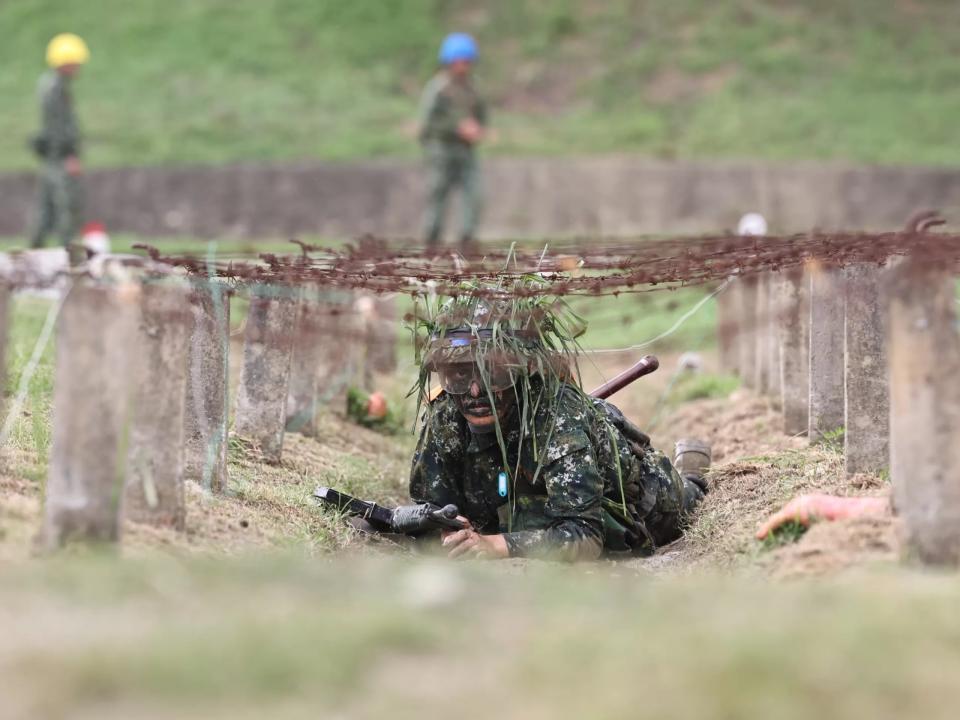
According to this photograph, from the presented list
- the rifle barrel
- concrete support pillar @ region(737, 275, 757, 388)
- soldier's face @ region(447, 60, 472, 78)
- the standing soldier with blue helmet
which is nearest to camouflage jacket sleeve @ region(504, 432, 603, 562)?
the rifle barrel

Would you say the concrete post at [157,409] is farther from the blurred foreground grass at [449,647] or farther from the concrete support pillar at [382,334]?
the concrete support pillar at [382,334]

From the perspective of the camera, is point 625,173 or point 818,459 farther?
point 625,173

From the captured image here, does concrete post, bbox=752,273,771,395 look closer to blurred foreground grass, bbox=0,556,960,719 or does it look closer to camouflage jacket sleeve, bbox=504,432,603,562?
camouflage jacket sleeve, bbox=504,432,603,562

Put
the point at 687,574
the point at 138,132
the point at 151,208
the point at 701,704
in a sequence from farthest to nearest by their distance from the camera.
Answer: the point at 138,132 → the point at 151,208 → the point at 687,574 → the point at 701,704

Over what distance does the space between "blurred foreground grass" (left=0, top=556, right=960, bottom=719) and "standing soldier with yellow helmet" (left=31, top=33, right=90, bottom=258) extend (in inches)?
524

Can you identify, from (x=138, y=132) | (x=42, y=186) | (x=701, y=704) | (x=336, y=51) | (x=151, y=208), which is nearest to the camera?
(x=701, y=704)

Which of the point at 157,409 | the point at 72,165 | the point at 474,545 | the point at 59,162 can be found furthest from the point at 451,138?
the point at 157,409

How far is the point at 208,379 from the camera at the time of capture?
7621mm

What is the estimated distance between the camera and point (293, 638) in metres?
4.25

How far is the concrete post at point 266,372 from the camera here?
827 centimetres

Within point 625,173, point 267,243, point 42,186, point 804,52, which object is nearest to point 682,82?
point 804,52

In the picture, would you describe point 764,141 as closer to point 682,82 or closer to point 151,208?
point 682,82

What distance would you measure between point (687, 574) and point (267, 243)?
14.7 metres

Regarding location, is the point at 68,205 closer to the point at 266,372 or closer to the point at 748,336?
the point at 748,336
